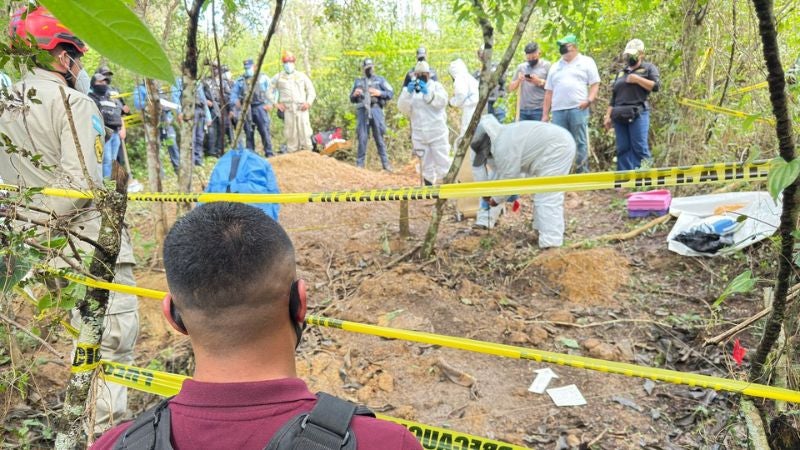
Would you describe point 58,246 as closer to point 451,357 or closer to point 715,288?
point 451,357

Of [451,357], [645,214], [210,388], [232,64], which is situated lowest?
[451,357]

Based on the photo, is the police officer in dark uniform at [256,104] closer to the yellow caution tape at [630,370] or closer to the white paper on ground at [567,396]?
the white paper on ground at [567,396]

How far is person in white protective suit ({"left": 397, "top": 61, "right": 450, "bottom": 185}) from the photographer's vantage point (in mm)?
7562

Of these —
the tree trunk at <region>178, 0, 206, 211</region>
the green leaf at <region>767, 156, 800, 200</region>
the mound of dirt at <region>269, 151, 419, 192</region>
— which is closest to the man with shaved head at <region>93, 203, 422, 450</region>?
the green leaf at <region>767, 156, 800, 200</region>

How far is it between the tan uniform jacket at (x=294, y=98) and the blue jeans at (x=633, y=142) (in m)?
5.99

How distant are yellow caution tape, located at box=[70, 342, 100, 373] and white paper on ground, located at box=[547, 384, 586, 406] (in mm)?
2375

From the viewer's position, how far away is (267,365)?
97 cm

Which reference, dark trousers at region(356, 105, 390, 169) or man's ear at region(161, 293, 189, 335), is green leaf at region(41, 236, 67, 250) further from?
dark trousers at region(356, 105, 390, 169)

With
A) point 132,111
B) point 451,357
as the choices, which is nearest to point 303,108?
point 132,111

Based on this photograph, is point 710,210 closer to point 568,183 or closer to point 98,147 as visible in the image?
point 568,183

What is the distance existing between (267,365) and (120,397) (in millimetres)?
2291

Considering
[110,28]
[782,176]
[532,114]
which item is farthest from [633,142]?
[110,28]

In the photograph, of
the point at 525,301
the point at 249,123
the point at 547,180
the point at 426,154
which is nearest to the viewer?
the point at 547,180

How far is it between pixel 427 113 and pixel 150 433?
23.3 feet
